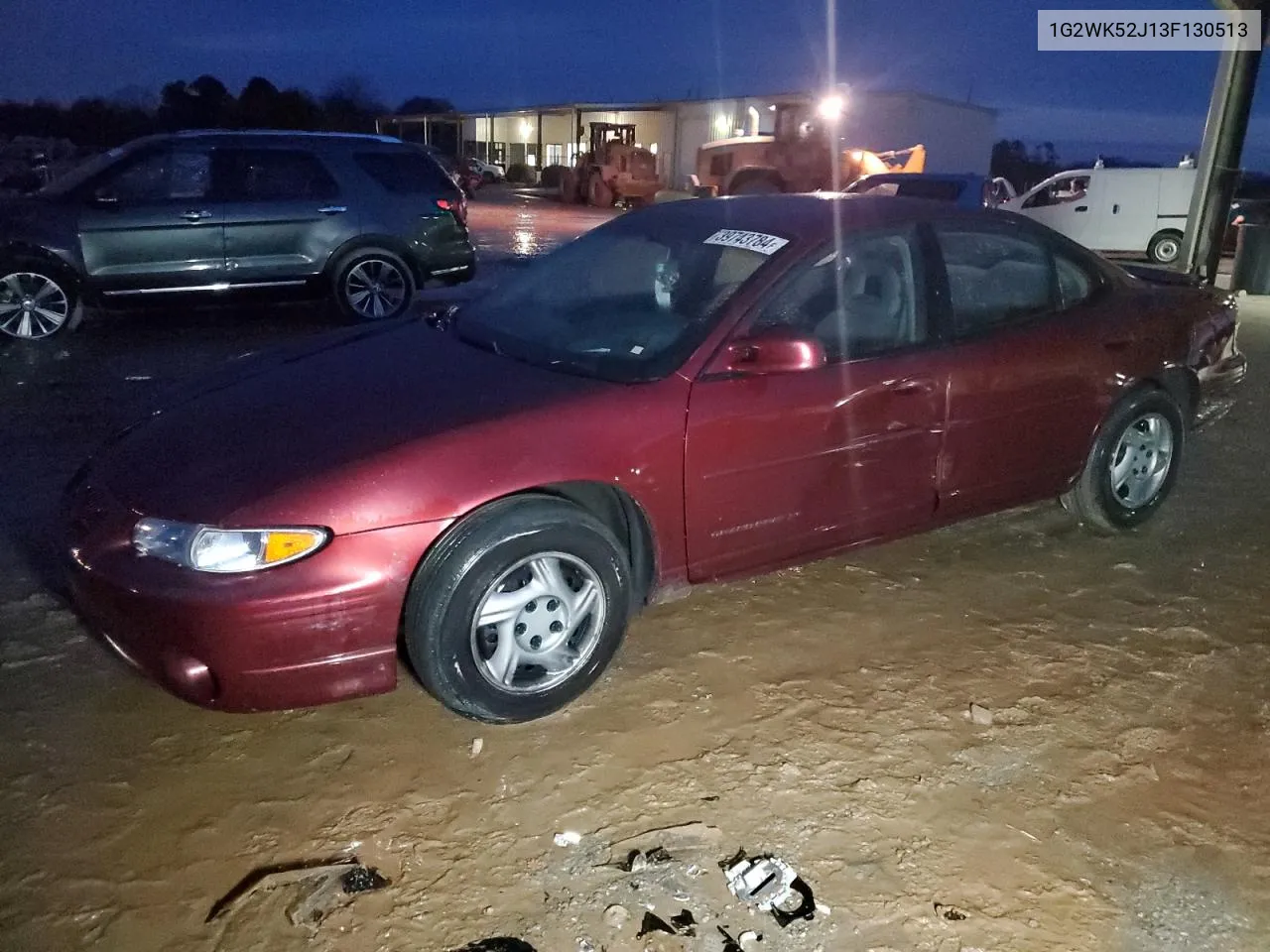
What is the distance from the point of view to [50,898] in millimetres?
2434

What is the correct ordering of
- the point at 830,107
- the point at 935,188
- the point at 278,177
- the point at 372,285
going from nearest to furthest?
the point at 278,177 → the point at 372,285 → the point at 935,188 → the point at 830,107

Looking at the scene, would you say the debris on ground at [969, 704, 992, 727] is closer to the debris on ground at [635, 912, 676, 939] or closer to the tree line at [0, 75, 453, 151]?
the debris on ground at [635, 912, 676, 939]

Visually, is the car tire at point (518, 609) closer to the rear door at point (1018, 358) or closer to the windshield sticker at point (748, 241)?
the windshield sticker at point (748, 241)

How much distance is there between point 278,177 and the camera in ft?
28.8

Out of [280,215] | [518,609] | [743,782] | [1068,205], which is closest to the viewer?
[743,782]

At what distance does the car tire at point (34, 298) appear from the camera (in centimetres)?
802

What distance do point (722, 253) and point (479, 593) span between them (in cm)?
161

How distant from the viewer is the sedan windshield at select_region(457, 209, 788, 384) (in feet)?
A: 11.4

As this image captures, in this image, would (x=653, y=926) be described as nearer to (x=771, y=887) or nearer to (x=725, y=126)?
(x=771, y=887)

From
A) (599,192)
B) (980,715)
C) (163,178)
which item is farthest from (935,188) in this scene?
(599,192)

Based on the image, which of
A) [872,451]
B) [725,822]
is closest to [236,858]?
[725,822]

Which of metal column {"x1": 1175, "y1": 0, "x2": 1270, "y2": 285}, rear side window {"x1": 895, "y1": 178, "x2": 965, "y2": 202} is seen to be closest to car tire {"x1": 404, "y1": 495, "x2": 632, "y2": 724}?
metal column {"x1": 1175, "y1": 0, "x2": 1270, "y2": 285}

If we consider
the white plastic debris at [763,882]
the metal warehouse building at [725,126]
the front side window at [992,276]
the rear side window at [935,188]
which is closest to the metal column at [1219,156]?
the rear side window at [935,188]

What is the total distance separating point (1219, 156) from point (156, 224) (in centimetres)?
981
